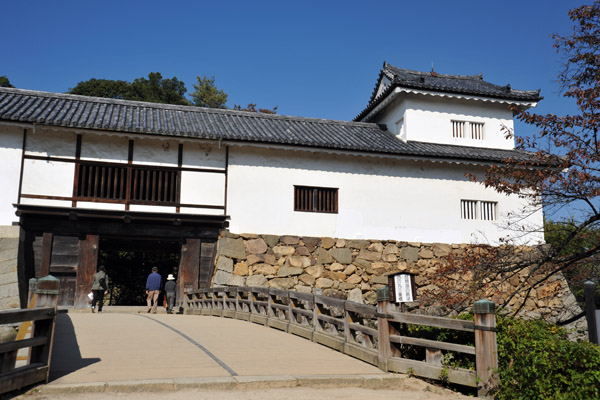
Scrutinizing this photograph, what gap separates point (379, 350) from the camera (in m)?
8.17

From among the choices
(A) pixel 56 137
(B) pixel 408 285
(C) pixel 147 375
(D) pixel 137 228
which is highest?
(A) pixel 56 137

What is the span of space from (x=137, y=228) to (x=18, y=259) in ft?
11.9

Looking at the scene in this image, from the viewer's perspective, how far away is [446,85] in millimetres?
22375

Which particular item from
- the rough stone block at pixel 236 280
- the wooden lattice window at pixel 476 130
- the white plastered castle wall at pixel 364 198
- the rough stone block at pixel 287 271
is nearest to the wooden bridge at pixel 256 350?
the rough stone block at pixel 236 280

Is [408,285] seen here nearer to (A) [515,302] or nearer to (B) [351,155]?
(B) [351,155]

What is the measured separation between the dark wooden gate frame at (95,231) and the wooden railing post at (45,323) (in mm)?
10731

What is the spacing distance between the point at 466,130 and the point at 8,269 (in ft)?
57.0

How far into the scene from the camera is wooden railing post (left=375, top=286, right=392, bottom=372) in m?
8.04

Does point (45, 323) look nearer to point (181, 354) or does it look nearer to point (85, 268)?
point (181, 354)

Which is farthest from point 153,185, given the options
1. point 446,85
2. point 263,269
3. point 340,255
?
point 446,85

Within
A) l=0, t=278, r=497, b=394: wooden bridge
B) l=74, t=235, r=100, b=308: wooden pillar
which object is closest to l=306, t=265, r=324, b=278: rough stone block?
l=0, t=278, r=497, b=394: wooden bridge

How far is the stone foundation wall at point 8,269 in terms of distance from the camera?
52.2 feet

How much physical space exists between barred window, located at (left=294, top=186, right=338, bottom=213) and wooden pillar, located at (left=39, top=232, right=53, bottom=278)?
8.20 m

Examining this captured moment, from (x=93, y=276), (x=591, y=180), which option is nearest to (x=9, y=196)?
(x=93, y=276)
